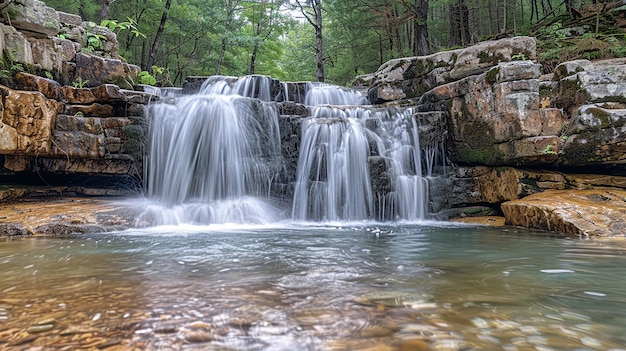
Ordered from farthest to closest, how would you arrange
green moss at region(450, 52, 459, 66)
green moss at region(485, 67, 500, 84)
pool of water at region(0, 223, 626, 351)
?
green moss at region(450, 52, 459, 66), green moss at region(485, 67, 500, 84), pool of water at region(0, 223, 626, 351)

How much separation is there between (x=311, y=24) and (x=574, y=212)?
703 inches

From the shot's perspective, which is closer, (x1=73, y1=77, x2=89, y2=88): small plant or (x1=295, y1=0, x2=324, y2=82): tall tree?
(x1=73, y1=77, x2=89, y2=88): small plant

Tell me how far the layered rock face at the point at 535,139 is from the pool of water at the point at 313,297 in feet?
7.01

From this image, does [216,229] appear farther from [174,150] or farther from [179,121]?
[179,121]

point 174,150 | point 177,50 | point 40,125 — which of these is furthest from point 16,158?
point 177,50

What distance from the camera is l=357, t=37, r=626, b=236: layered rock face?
6.25 metres

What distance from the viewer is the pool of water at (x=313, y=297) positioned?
1.69 m

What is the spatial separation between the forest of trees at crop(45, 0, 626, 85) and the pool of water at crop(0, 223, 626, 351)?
406 inches

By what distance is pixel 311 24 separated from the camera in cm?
2031

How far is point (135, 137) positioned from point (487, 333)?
330 inches

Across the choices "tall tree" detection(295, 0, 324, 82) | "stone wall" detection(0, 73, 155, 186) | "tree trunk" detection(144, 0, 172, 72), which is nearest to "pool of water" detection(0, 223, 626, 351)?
"stone wall" detection(0, 73, 155, 186)

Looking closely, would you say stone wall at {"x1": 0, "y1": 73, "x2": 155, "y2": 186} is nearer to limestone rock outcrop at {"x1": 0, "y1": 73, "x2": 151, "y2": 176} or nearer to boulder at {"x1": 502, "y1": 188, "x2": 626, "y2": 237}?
limestone rock outcrop at {"x1": 0, "y1": 73, "x2": 151, "y2": 176}

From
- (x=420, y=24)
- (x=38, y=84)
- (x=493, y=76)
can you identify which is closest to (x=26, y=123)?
(x=38, y=84)

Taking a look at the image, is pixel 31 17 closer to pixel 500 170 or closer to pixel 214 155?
pixel 214 155
